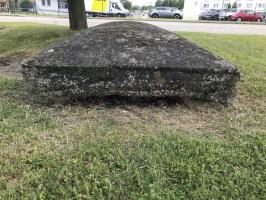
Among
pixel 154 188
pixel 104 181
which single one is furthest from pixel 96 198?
pixel 154 188

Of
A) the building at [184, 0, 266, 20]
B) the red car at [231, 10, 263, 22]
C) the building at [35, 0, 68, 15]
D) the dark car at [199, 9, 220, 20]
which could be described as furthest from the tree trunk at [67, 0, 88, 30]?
the building at [35, 0, 68, 15]

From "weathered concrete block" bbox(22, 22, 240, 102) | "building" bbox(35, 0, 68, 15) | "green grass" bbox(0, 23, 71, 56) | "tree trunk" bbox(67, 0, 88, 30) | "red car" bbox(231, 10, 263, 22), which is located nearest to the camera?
"weathered concrete block" bbox(22, 22, 240, 102)

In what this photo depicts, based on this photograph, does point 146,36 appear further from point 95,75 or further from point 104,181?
point 104,181

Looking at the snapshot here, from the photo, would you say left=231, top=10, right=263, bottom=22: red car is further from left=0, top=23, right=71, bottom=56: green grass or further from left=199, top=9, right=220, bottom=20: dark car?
left=0, top=23, right=71, bottom=56: green grass

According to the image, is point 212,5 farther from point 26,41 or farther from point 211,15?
point 26,41

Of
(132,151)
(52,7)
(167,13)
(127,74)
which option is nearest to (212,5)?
(167,13)

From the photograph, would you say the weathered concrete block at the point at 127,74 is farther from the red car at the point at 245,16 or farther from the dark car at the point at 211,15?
the dark car at the point at 211,15

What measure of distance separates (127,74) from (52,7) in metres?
42.1

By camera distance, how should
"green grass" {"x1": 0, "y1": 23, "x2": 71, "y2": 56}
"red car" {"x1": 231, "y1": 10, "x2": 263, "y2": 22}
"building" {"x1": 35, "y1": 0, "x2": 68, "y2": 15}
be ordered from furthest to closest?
"building" {"x1": 35, "y1": 0, "x2": 68, "y2": 15} < "red car" {"x1": 231, "y1": 10, "x2": 263, "y2": 22} < "green grass" {"x1": 0, "y1": 23, "x2": 71, "y2": 56}

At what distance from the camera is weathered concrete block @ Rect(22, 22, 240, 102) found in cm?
365

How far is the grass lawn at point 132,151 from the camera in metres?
2.52

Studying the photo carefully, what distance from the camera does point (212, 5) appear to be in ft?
225

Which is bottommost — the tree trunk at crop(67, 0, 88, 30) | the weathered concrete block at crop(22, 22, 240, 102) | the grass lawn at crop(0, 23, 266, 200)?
the grass lawn at crop(0, 23, 266, 200)

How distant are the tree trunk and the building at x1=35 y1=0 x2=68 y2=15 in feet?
107
